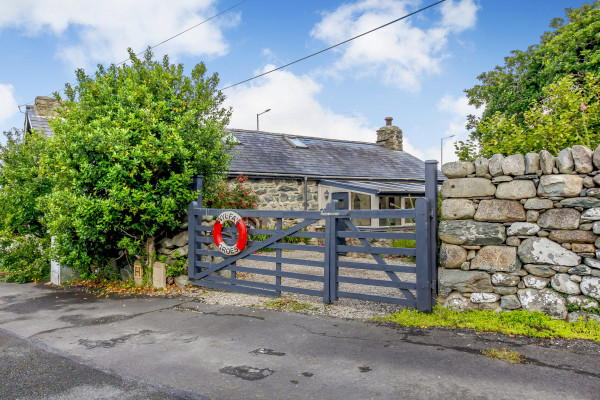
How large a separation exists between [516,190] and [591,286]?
1.42 meters

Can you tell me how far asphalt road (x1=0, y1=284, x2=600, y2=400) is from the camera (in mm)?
3762

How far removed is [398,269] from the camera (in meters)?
6.10

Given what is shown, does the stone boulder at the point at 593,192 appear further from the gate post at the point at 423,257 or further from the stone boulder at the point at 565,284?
the gate post at the point at 423,257

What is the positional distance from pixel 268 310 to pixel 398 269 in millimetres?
2101

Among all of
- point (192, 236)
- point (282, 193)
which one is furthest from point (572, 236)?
point (282, 193)

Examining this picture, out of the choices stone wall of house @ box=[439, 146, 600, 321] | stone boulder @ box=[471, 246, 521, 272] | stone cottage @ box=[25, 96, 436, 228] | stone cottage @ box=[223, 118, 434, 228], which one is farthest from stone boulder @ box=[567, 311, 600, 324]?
stone cottage @ box=[223, 118, 434, 228]

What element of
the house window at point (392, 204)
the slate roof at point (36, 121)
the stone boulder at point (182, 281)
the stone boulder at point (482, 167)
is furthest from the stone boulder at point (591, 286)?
the slate roof at point (36, 121)

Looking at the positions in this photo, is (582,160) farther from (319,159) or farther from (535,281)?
(319,159)

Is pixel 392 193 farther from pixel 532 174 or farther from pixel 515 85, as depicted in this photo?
pixel 532 174

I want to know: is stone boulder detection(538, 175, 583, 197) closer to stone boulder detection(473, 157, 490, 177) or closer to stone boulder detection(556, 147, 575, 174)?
stone boulder detection(556, 147, 575, 174)

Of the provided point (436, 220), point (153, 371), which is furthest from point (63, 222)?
point (436, 220)

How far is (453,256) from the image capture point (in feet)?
19.3

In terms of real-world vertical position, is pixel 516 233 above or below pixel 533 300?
above

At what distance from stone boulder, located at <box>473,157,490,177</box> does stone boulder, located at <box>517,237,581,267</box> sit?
1030 mm
